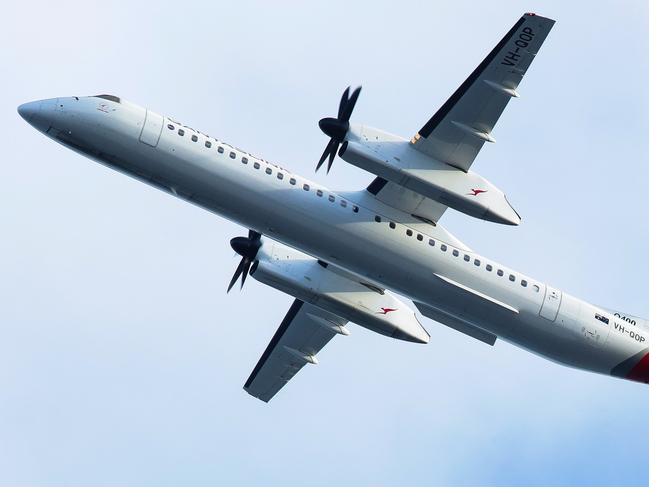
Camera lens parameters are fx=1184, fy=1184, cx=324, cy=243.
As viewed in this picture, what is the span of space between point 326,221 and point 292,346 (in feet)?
29.4

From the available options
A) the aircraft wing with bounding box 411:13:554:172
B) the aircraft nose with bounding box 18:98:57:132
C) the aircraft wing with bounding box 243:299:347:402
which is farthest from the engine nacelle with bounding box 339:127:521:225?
the aircraft nose with bounding box 18:98:57:132

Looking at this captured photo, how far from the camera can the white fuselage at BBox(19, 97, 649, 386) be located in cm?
3681

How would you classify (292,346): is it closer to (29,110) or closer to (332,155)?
(332,155)

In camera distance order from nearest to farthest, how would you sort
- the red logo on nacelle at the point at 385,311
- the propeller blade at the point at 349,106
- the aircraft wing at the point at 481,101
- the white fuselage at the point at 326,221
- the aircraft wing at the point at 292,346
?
the aircraft wing at the point at 481,101 < the propeller blade at the point at 349,106 < the white fuselage at the point at 326,221 < the red logo on nacelle at the point at 385,311 < the aircraft wing at the point at 292,346

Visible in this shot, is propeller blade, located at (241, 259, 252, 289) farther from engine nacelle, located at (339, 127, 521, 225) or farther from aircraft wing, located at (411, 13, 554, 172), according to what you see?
aircraft wing, located at (411, 13, 554, 172)

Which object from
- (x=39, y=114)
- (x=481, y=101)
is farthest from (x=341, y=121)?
(x=39, y=114)

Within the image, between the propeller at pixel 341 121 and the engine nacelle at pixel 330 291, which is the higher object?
the propeller at pixel 341 121

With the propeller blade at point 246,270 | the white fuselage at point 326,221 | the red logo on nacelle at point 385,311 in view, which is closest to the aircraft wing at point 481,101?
the white fuselage at point 326,221

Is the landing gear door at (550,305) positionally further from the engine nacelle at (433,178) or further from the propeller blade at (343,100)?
the propeller blade at (343,100)

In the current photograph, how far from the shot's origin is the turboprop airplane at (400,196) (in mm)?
36719

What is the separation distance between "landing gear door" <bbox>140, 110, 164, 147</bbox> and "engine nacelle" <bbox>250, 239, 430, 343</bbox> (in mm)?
6397

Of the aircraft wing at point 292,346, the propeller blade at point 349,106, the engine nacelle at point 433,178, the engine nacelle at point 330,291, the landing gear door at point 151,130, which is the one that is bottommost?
the aircraft wing at point 292,346

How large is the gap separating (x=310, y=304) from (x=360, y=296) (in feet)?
6.73

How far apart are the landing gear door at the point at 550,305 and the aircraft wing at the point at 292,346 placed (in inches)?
313
